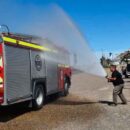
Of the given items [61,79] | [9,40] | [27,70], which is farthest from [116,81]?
[9,40]

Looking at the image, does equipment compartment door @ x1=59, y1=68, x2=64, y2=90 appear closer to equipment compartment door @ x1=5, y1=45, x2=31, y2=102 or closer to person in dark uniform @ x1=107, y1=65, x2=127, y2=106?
person in dark uniform @ x1=107, y1=65, x2=127, y2=106

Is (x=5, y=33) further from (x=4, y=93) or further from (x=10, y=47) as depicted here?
(x=4, y=93)

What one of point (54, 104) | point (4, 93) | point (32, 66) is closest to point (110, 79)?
point (54, 104)

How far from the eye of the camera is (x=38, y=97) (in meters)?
12.8

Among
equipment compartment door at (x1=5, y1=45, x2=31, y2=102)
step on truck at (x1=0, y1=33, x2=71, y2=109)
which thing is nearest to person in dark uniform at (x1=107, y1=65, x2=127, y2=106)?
step on truck at (x1=0, y1=33, x2=71, y2=109)

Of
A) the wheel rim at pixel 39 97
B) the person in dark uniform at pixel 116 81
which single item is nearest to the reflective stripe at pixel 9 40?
the wheel rim at pixel 39 97

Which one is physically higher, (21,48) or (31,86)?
(21,48)

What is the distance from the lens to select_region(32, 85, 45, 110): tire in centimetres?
1234

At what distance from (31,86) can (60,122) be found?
7.05 feet

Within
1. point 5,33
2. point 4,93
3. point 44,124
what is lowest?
point 44,124

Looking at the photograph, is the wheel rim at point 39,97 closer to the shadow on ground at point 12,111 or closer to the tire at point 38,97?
the tire at point 38,97

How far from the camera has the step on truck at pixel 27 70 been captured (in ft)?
33.4

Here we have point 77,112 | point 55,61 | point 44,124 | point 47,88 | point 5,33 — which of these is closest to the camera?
point 44,124

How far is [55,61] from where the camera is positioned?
14.9 metres
